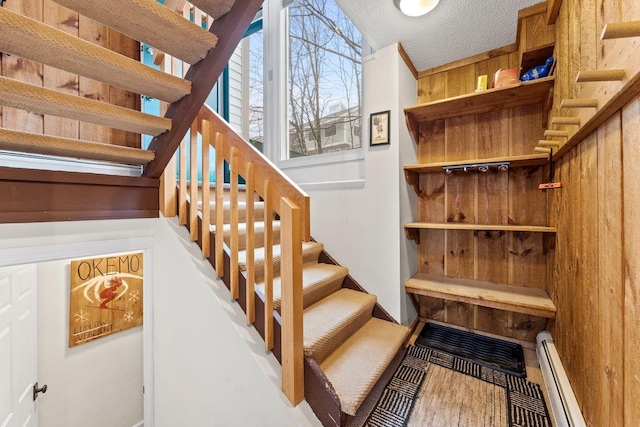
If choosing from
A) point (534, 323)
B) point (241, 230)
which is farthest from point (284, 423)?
point (534, 323)

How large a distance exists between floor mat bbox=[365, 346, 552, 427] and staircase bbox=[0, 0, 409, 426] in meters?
0.12

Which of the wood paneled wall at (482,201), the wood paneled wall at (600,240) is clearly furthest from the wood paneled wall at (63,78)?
the wood paneled wall at (600,240)

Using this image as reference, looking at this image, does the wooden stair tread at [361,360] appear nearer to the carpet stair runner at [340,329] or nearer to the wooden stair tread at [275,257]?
the carpet stair runner at [340,329]

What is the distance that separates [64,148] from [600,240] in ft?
7.45

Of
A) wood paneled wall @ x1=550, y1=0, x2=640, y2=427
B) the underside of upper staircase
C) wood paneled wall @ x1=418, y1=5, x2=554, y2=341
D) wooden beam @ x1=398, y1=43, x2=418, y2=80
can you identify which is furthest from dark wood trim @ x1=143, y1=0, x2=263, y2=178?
wood paneled wall @ x1=418, y1=5, x2=554, y2=341

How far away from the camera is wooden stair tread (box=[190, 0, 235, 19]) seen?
3.16ft

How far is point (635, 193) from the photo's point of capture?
71 centimetres

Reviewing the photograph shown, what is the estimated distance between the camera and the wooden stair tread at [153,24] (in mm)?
825

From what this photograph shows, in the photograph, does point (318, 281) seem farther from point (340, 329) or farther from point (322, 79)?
point (322, 79)

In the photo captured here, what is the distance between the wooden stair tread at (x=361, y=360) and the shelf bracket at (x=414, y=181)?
1060 mm

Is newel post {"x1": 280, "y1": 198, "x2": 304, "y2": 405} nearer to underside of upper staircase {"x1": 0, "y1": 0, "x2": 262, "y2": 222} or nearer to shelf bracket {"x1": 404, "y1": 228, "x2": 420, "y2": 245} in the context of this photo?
underside of upper staircase {"x1": 0, "y1": 0, "x2": 262, "y2": 222}

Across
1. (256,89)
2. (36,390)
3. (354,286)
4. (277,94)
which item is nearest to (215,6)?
(354,286)

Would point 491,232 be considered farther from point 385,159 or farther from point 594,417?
point 594,417

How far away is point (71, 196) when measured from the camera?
1374mm
